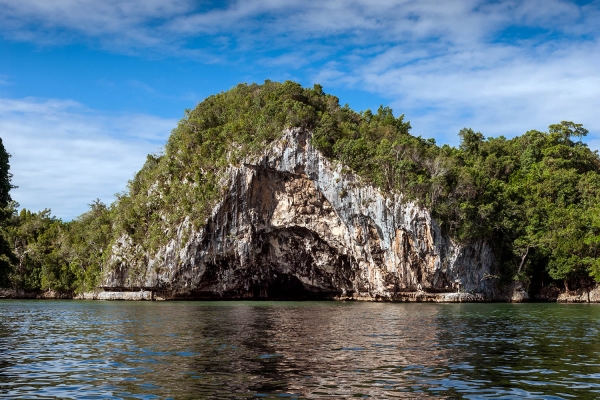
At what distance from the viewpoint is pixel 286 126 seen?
5784 centimetres

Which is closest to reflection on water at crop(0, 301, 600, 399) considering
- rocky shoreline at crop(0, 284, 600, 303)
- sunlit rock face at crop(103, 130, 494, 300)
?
sunlit rock face at crop(103, 130, 494, 300)

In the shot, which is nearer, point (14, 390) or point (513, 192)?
point (14, 390)

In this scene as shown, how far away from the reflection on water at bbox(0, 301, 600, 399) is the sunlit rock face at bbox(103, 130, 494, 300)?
29898 mm

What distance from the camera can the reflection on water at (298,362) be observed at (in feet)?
34.5

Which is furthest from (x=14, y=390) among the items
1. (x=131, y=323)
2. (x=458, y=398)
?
(x=131, y=323)

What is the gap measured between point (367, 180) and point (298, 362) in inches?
1663

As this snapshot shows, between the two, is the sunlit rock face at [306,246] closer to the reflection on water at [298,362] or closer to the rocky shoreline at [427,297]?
the rocky shoreline at [427,297]

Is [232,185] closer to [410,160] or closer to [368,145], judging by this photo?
[368,145]

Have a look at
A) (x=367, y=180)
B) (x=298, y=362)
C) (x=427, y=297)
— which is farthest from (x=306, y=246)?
(x=298, y=362)

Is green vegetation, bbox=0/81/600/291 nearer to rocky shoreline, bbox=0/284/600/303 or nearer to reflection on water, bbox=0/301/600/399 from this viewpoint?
rocky shoreline, bbox=0/284/600/303

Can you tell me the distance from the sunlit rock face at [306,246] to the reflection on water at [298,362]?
29898 millimetres

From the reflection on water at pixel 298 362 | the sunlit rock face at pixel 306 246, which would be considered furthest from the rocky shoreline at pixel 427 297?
the reflection on water at pixel 298 362

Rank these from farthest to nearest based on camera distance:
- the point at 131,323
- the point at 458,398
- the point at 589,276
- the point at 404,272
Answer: the point at 589,276 < the point at 404,272 < the point at 131,323 < the point at 458,398

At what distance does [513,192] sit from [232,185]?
31.5 m
